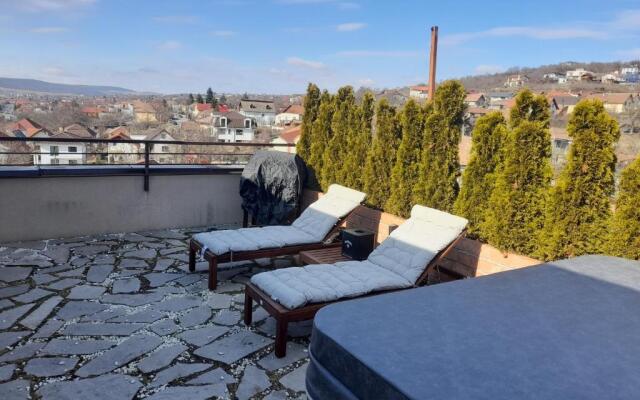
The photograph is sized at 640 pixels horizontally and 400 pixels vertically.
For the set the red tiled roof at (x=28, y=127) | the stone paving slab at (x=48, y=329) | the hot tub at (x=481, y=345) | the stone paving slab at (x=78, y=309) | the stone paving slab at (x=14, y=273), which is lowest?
the stone paving slab at (x=48, y=329)

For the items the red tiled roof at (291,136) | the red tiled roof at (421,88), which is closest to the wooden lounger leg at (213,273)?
the red tiled roof at (421,88)

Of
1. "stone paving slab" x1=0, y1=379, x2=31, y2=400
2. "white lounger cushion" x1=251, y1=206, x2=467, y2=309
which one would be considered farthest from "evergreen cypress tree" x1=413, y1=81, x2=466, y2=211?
"stone paving slab" x1=0, y1=379, x2=31, y2=400

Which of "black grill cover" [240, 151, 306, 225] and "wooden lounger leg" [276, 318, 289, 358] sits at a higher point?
"black grill cover" [240, 151, 306, 225]

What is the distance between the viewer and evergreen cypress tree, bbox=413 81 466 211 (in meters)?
4.73

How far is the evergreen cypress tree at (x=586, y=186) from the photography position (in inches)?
134

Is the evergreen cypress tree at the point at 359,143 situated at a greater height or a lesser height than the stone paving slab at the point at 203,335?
greater

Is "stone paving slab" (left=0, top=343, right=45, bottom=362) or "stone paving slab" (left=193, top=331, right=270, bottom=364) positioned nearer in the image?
"stone paving slab" (left=0, top=343, right=45, bottom=362)

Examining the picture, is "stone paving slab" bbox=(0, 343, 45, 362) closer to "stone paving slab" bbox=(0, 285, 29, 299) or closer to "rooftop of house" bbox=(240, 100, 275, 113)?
"stone paving slab" bbox=(0, 285, 29, 299)

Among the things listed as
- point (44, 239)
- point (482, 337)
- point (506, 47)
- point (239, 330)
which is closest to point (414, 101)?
point (239, 330)

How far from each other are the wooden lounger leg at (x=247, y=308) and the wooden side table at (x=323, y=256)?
95cm

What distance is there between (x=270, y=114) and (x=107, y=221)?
857 cm

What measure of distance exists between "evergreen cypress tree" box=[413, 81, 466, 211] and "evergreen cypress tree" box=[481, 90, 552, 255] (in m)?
0.72

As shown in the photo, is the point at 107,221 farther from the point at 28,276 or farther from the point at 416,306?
the point at 416,306

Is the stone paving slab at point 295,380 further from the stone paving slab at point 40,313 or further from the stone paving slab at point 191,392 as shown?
the stone paving slab at point 40,313
